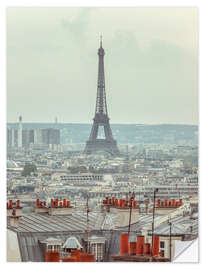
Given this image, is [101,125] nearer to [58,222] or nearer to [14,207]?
[58,222]

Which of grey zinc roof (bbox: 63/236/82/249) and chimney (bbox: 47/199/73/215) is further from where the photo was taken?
chimney (bbox: 47/199/73/215)

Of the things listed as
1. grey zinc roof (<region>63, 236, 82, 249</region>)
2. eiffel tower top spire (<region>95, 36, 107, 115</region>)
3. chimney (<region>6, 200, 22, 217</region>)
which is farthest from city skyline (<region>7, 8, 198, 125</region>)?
grey zinc roof (<region>63, 236, 82, 249</region>)

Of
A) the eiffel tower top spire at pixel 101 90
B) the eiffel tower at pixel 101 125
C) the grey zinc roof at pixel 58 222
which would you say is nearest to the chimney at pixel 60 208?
the grey zinc roof at pixel 58 222

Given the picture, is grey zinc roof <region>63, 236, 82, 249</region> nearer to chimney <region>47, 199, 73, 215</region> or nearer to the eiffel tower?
chimney <region>47, 199, 73, 215</region>

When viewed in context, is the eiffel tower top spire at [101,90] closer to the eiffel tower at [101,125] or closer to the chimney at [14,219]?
the eiffel tower at [101,125]

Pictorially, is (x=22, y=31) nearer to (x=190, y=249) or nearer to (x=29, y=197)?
(x=29, y=197)
